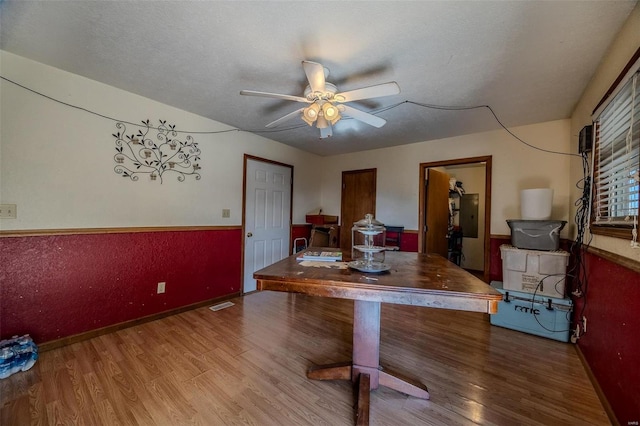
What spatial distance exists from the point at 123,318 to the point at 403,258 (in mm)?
2700

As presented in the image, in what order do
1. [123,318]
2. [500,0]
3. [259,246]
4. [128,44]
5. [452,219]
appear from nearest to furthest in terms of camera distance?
[500,0] < [128,44] < [123,318] < [259,246] < [452,219]

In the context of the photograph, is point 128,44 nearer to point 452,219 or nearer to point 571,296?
point 571,296

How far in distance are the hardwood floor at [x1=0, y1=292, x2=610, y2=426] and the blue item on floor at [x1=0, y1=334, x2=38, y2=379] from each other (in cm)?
5

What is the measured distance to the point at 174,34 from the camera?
1.61 m

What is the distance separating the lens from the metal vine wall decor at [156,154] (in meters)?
2.42

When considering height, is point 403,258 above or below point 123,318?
above

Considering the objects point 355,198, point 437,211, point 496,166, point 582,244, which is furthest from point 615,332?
point 355,198

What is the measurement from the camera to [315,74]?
160cm

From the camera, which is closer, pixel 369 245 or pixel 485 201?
pixel 369 245

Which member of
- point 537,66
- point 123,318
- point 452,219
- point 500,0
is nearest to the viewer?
Result: point 500,0

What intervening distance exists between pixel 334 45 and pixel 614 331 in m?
2.48

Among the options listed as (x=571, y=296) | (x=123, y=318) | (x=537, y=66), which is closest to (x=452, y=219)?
(x=571, y=296)

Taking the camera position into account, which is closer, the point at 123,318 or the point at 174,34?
the point at 174,34

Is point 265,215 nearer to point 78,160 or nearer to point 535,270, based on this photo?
point 78,160
